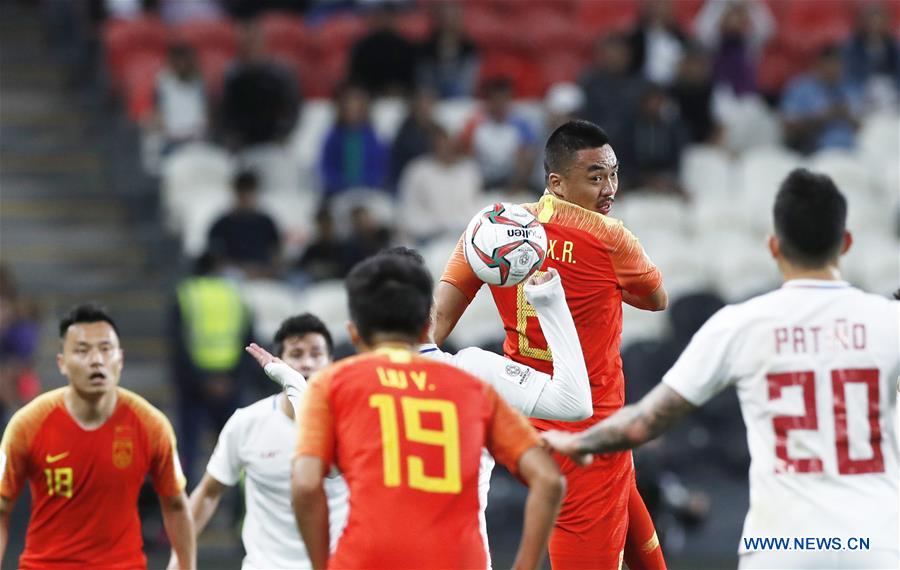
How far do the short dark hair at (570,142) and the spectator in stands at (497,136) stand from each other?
8.25 m

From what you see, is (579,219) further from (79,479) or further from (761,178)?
(761,178)

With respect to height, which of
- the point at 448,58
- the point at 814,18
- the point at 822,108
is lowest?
the point at 822,108

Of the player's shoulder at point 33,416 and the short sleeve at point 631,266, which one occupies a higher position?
the short sleeve at point 631,266

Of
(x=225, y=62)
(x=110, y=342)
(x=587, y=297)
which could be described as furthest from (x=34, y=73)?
(x=587, y=297)

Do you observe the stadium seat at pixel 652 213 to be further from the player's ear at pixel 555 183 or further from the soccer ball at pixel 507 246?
the soccer ball at pixel 507 246

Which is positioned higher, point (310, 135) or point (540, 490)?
point (310, 135)

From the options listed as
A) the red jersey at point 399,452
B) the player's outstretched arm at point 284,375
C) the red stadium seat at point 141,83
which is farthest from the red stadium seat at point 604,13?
the red jersey at point 399,452

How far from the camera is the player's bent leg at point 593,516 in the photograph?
22.4 ft

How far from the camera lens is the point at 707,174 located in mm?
15516

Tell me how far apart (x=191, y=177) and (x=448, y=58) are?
3114 millimetres

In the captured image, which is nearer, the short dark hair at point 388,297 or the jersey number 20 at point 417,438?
the jersey number 20 at point 417,438

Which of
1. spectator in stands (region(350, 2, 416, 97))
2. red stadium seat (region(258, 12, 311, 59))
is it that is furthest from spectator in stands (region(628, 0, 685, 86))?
red stadium seat (region(258, 12, 311, 59))

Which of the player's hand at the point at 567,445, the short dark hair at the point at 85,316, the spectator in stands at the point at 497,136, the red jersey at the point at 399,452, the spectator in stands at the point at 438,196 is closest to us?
the red jersey at the point at 399,452

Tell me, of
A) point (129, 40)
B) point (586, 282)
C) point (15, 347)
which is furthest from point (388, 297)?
point (129, 40)
